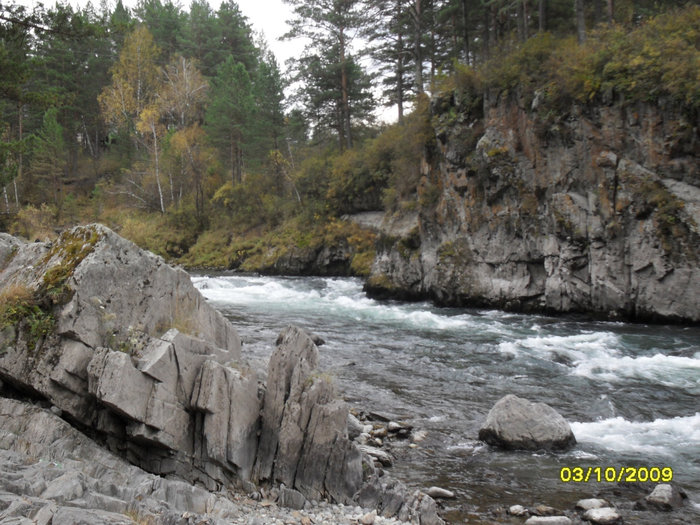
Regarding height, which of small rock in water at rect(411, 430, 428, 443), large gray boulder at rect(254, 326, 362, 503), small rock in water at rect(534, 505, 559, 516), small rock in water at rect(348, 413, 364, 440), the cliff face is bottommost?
small rock in water at rect(534, 505, 559, 516)

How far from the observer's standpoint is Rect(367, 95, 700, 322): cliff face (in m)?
15.8

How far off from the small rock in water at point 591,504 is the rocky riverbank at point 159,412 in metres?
1.99

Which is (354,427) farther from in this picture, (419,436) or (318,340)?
(318,340)

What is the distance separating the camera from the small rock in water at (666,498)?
633cm

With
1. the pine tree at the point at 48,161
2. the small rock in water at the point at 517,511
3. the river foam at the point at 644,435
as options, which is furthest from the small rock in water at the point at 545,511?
the pine tree at the point at 48,161

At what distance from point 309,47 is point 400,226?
18908 millimetres

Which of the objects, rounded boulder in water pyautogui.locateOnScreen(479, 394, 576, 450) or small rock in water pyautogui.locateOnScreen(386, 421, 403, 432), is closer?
rounded boulder in water pyautogui.locateOnScreen(479, 394, 576, 450)

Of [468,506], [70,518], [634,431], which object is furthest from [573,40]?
[70,518]

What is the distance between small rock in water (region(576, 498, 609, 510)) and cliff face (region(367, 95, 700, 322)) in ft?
38.3

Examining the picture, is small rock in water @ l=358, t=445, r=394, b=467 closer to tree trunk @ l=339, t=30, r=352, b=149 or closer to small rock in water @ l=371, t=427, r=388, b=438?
small rock in water @ l=371, t=427, r=388, b=438

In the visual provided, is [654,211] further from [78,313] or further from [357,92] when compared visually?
[357,92]

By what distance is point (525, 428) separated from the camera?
27.3 feet
